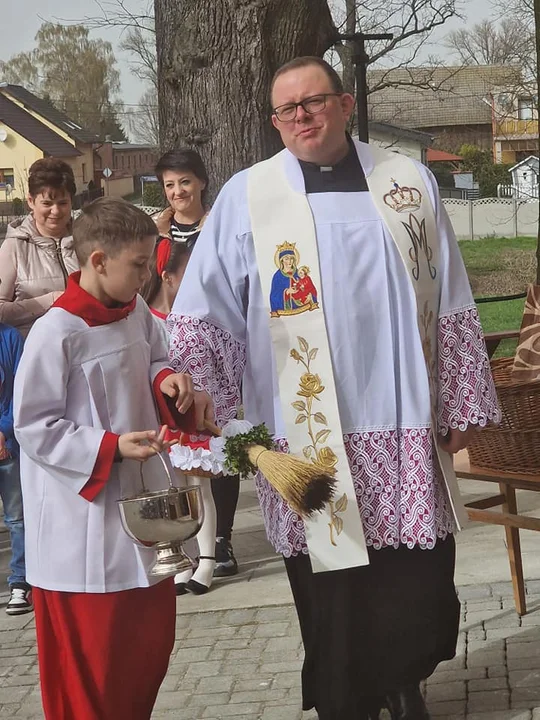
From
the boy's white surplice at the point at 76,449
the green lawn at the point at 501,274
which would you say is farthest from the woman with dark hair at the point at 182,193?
the green lawn at the point at 501,274

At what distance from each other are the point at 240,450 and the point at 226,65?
417 centimetres

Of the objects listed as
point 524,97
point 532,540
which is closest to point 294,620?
point 532,540

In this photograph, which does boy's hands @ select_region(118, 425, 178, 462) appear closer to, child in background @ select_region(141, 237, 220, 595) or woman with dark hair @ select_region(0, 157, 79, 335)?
child in background @ select_region(141, 237, 220, 595)

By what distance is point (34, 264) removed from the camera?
6070 mm

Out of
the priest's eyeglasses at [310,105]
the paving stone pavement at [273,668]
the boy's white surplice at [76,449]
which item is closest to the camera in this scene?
the boy's white surplice at [76,449]

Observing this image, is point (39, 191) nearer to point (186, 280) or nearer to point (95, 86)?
point (186, 280)

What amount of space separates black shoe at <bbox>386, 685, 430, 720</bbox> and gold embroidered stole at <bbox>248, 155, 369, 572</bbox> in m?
0.46

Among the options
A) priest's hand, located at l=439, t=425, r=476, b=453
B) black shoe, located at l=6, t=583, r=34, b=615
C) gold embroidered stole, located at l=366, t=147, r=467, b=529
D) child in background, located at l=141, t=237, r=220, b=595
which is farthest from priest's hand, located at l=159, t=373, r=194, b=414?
black shoe, located at l=6, t=583, r=34, b=615

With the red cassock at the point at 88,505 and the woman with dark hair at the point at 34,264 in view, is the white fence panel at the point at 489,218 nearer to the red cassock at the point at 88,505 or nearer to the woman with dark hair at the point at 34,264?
the woman with dark hair at the point at 34,264

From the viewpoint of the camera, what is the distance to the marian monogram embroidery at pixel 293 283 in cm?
381

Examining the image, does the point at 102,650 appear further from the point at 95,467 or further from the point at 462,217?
the point at 462,217

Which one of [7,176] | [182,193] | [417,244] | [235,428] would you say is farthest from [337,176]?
[7,176]

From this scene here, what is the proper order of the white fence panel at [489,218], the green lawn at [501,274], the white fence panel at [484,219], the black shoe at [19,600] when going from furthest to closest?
1. the white fence panel at [489,218]
2. the white fence panel at [484,219]
3. the green lawn at [501,274]
4. the black shoe at [19,600]

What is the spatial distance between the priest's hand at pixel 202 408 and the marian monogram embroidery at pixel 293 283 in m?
0.38
